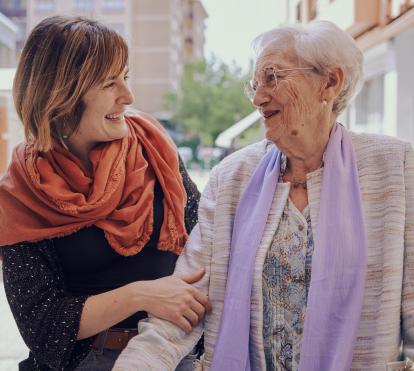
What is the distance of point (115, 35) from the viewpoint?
1665 millimetres

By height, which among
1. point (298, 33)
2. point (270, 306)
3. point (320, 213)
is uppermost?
point (298, 33)

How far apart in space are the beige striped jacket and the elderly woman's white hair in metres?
0.20

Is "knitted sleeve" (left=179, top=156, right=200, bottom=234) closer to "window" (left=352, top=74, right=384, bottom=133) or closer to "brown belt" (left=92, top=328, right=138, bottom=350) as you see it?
"brown belt" (left=92, top=328, right=138, bottom=350)

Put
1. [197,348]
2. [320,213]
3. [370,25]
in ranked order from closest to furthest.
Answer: [320,213] < [197,348] < [370,25]

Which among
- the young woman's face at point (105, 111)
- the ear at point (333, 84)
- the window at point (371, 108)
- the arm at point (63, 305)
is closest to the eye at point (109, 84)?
the young woman's face at point (105, 111)

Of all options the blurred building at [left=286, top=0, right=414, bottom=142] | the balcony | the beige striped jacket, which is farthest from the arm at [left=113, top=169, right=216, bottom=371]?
the balcony

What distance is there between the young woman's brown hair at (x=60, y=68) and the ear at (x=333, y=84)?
569mm

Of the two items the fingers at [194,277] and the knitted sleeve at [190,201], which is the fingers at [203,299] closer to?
the fingers at [194,277]

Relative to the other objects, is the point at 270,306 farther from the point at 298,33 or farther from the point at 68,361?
the point at 298,33

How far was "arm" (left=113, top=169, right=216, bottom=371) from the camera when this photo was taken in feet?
4.83

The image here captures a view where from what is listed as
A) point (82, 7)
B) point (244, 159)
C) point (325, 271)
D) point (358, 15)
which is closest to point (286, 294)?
point (325, 271)

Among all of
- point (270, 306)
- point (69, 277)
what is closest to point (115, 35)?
point (69, 277)

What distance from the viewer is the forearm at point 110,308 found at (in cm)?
154

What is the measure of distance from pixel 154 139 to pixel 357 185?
67 cm
